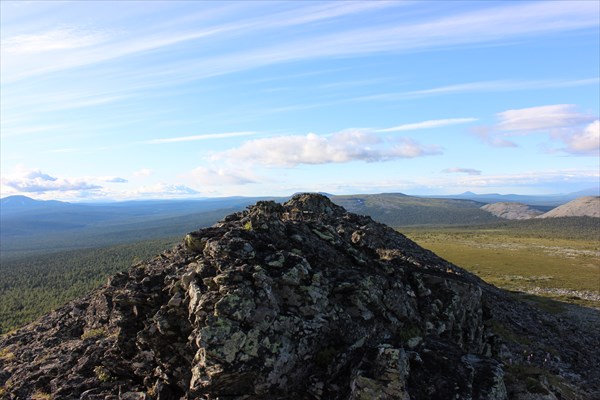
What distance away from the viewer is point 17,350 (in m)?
32.4

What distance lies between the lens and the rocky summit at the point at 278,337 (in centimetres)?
1811

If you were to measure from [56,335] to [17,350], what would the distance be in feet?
10.3

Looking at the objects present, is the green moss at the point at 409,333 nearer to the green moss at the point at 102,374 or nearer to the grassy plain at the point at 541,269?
the green moss at the point at 102,374

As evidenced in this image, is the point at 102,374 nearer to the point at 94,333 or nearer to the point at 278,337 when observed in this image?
the point at 94,333

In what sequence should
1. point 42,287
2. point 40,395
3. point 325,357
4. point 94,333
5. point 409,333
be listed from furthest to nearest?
point 42,287
point 94,333
point 409,333
point 40,395
point 325,357

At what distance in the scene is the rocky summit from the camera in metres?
18.1

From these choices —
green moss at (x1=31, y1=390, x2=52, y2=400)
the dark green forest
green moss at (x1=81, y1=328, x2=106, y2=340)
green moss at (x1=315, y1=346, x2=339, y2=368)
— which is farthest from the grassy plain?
the dark green forest

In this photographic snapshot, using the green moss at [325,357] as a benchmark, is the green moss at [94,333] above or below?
below

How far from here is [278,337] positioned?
19.2 metres

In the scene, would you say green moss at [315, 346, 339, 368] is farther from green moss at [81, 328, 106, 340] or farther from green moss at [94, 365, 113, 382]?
green moss at [81, 328, 106, 340]

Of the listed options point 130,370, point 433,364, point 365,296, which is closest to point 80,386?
point 130,370

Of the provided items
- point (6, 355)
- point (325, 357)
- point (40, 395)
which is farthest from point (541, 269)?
point (40, 395)

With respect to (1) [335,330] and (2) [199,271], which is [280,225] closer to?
(2) [199,271]

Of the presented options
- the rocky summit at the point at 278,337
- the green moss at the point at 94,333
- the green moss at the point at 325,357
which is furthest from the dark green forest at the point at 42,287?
the green moss at the point at 325,357
